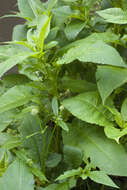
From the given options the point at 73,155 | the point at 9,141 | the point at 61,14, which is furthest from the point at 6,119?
the point at 61,14

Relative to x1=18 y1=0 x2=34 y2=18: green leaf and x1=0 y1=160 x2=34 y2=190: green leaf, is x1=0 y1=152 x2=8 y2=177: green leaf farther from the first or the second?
x1=18 y1=0 x2=34 y2=18: green leaf

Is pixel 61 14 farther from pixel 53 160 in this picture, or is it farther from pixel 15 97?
pixel 53 160

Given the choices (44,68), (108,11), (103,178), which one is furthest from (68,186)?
(108,11)

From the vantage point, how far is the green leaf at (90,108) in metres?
0.50

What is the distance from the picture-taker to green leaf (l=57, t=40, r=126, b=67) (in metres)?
0.46

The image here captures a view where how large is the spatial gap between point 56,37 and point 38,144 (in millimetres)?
264

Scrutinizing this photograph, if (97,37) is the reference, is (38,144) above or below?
below

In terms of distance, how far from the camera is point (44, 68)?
549 millimetres

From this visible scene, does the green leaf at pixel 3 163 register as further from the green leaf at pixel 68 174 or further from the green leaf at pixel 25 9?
the green leaf at pixel 25 9

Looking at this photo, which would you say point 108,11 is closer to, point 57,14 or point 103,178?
point 57,14

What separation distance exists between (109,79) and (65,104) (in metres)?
0.10

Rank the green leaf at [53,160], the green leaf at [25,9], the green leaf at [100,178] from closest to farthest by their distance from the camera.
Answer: the green leaf at [100,178] → the green leaf at [53,160] → the green leaf at [25,9]

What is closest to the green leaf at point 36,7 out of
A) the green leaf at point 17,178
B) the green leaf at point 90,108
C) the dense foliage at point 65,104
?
the dense foliage at point 65,104

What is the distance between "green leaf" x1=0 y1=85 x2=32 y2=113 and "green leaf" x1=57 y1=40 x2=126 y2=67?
0.11 metres
